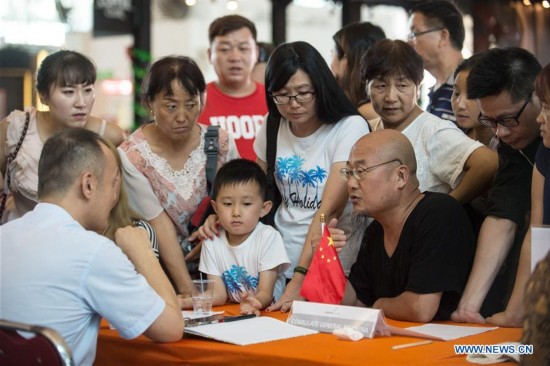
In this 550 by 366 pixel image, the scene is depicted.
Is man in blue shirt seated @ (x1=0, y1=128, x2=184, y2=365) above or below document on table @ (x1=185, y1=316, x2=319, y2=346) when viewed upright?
above

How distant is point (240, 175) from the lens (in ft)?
11.7

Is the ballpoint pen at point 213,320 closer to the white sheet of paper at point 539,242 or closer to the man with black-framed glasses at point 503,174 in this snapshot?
the man with black-framed glasses at point 503,174

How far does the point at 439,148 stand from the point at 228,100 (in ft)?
5.53

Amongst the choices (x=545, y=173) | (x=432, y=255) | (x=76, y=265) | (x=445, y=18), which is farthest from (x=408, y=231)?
(x=445, y=18)

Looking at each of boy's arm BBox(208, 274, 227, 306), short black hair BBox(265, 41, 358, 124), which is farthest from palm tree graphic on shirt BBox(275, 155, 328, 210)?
boy's arm BBox(208, 274, 227, 306)

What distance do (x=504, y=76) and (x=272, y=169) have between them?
3.44 ft

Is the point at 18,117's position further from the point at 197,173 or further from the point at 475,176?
the point at 475,176

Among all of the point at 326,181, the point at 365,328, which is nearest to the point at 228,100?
the point at 326,181

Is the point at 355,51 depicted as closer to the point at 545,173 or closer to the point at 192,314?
the point at 545,173

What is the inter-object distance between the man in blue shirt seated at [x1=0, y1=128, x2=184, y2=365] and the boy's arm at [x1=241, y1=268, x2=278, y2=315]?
20.0 inches

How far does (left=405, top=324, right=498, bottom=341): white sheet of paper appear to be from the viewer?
2772 mm

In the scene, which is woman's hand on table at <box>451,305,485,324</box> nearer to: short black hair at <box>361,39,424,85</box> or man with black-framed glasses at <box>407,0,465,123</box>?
short black hair at <box>361,39,424,85</box>

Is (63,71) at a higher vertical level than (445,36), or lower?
lower

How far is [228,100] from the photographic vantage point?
485 centimetres
